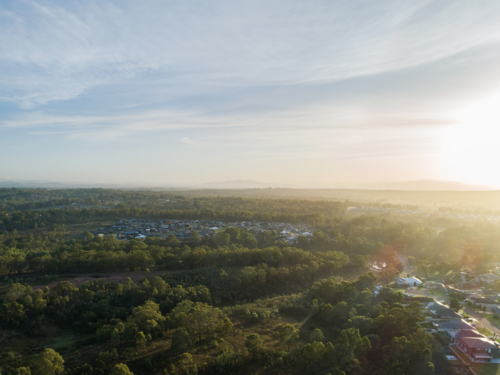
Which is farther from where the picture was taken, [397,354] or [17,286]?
[17,286]

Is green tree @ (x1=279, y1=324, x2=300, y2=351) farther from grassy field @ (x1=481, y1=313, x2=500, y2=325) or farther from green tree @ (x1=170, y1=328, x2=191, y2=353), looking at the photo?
grassy field @ (x1=481, y1=313, x2=500, y2=325)

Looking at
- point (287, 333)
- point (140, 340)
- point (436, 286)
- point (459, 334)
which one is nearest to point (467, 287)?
point (436, 286)

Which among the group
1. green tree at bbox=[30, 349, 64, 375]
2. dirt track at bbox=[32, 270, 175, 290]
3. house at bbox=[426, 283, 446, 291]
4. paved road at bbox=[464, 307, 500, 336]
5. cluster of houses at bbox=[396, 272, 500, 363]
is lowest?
dirt track at bbox=[32, 270, 175, 290]

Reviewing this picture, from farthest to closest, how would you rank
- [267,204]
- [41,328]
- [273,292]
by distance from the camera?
[267,204] < [273,292] < [41,328]

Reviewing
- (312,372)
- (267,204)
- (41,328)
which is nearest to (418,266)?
(312,372)

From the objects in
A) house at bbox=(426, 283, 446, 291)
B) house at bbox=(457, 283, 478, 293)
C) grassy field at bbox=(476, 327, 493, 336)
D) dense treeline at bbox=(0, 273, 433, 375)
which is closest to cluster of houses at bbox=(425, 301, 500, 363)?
grassy field at bbox=(476, 327, 493, 336)

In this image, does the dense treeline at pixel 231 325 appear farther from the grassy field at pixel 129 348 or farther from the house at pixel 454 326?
the house at pixel 454 326

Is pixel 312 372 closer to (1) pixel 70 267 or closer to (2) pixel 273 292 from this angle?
(2) pixel 273 292
